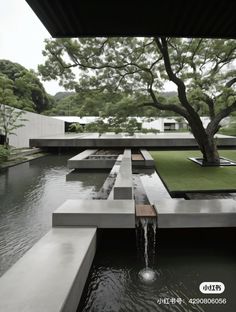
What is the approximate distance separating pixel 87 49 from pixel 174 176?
5161 mm

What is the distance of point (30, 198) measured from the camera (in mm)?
5969

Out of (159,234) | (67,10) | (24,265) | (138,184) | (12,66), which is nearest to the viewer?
(24,265)

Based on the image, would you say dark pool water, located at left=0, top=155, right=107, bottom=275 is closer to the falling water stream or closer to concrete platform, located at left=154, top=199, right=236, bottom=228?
the falling water stream

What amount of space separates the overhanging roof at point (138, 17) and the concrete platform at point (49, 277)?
2.50 metres

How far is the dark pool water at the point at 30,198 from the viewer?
3.69 metres

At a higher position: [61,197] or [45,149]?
[45,149]

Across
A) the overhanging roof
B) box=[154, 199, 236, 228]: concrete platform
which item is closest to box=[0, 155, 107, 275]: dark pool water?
box=[154, 199, 236, 228]: concrete platform

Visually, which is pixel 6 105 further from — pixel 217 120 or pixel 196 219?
pixel 196 219

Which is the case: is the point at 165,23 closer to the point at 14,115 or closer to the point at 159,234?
the point at 159,234

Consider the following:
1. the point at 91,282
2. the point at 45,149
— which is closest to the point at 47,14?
the point at 91,282

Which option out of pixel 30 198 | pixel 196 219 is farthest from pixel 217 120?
pixel 30 198

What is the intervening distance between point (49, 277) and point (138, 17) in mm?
2884

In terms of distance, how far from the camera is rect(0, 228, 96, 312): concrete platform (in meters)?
1.82

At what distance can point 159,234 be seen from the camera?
373cm
